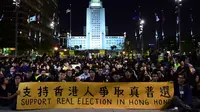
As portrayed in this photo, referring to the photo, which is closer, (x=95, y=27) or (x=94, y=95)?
(x=94, y=95)

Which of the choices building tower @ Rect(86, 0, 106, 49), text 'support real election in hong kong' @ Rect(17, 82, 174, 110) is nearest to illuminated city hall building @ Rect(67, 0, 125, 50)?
building tower @ Rect(86, 0, 106, 49)

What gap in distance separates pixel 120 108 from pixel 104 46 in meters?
187

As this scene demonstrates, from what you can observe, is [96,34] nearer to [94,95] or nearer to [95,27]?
[95,27]

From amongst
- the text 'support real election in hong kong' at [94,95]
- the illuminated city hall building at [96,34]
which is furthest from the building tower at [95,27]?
the text 'support real election in hong kong' at [94,95]

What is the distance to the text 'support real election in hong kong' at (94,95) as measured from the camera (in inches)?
442

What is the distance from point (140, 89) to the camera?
11.3m

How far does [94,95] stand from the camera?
11.4m

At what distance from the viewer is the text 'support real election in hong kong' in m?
11.2

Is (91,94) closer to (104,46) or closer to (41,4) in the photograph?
(41,4)

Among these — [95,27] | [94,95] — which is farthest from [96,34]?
[94,95]

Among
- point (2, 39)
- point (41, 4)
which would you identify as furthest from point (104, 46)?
point (2, 39)

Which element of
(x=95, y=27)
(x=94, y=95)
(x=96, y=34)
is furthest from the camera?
(x=96, y=34)

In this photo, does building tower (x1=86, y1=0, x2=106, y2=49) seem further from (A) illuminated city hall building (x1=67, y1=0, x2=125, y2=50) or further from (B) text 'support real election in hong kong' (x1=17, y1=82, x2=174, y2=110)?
(B) text 'support real election in hong kong' (x1=17, y1=82, x2=174, y2=110)

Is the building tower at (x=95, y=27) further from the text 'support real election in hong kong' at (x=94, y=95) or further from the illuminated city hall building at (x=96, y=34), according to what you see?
the text 'support real election in hong kong' at (x=94, y=95)
